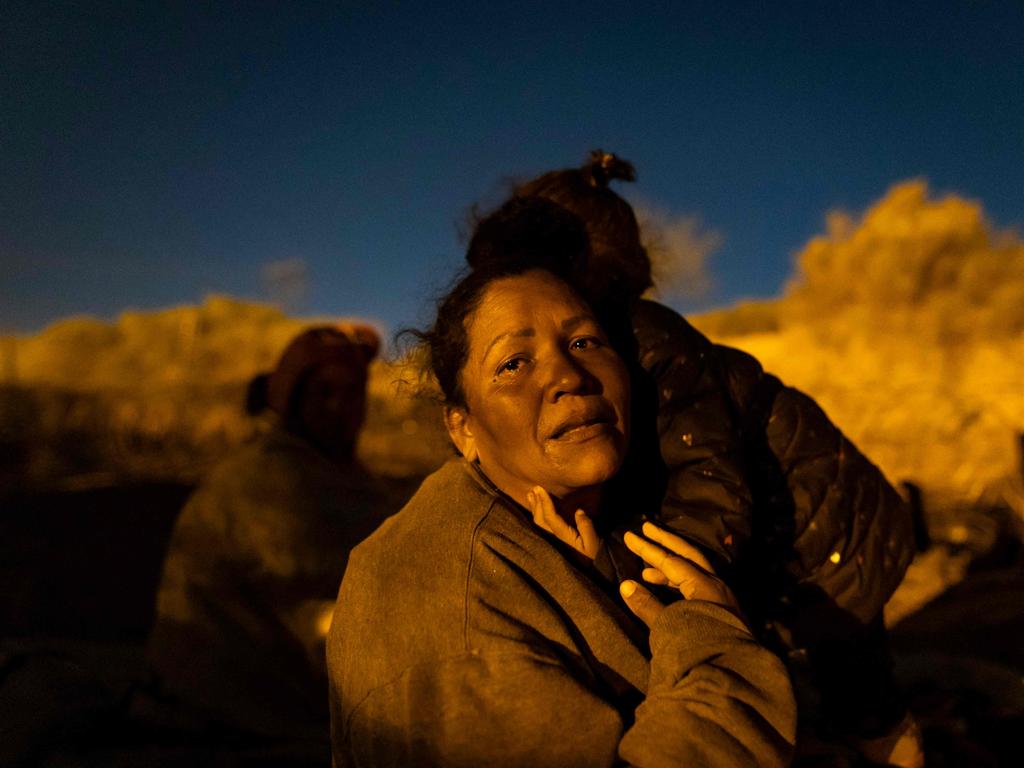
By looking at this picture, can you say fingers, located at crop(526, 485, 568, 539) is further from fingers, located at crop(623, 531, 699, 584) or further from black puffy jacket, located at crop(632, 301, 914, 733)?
black puffy jacket, located at crop(632, 301, 914, 733)

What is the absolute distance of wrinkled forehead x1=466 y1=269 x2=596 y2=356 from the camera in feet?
6.44

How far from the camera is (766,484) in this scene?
2.44 metres

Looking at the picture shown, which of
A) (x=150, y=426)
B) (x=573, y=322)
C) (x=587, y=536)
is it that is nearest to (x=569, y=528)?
(x=587, y=536)

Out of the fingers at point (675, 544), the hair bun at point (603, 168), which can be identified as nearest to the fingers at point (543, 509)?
the fingers at point (675, 544)

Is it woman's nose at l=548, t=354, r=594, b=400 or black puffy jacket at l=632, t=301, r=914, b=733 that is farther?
black puffy jacket at l=632, t=301, r=914, b=733

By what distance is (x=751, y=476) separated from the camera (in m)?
2.40

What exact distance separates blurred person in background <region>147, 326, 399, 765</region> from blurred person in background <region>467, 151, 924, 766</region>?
241cm

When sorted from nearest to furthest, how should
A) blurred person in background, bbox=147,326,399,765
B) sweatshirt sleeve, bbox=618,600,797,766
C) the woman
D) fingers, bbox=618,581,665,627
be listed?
1. sweatshirt sleeve, bbox=618,600,797,766
2. the woman
3. fingers, bbox=618,581,665,627
4. blurred person in background, bbox=147,326,399,765

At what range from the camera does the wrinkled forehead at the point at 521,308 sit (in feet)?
6.44

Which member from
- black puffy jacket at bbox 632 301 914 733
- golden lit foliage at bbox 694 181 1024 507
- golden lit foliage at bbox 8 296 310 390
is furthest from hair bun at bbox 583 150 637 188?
golden lit foliage at bbox 8 296 310 390

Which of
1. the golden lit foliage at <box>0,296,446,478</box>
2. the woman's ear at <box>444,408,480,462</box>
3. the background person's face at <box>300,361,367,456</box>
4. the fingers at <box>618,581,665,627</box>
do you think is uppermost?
the golden lit foliage at <box>0,296,446,478</box>

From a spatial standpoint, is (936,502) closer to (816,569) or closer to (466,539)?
(816,569)

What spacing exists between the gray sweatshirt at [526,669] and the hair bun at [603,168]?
4.39ft

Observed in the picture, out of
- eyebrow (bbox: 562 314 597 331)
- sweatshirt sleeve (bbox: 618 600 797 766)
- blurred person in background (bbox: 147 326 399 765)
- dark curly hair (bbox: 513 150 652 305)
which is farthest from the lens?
blurred person in background (bbox: 147 326 399 765)
